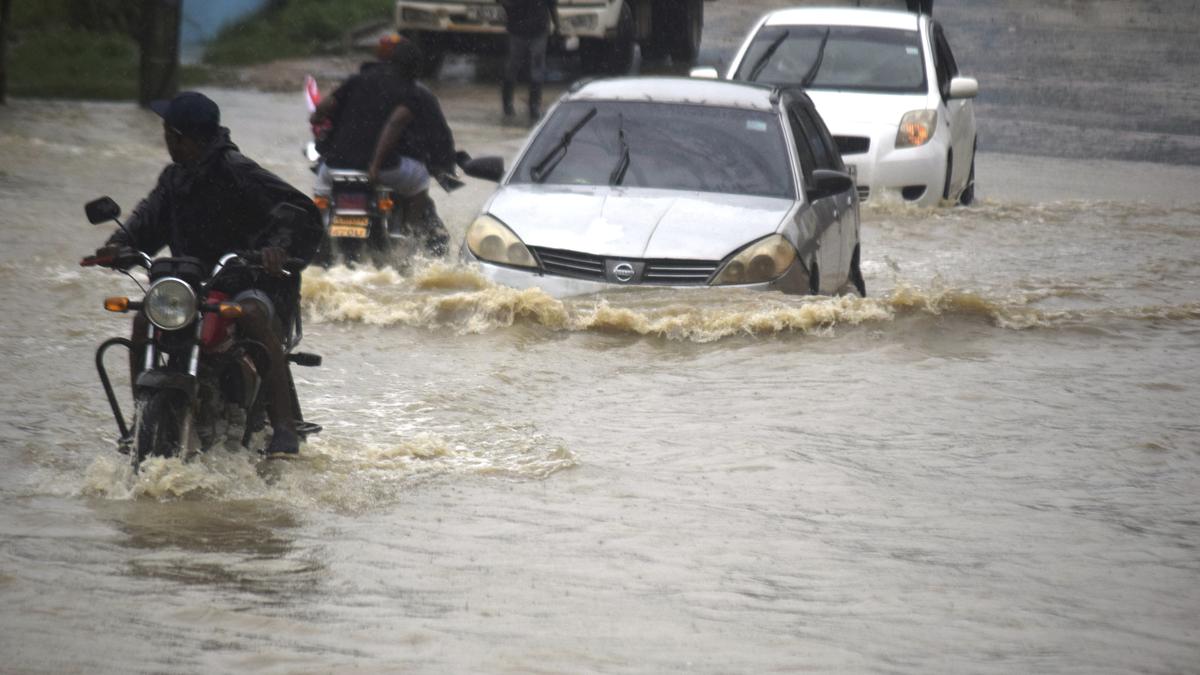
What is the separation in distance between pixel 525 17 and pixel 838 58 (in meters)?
5.89

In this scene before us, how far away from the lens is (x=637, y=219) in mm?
9906

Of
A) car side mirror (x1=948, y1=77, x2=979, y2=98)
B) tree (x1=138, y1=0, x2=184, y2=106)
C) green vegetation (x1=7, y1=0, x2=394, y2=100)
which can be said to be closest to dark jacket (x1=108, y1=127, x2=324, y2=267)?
car side mirror (x1=948, y1=77, x2=979, y2=98)

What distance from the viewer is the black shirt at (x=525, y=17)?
69.5ft

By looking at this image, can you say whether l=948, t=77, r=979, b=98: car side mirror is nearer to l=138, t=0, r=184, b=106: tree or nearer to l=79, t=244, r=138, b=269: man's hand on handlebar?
l=138, t=0, r=184, b=106: tree

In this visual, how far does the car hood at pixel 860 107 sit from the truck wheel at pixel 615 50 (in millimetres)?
9388

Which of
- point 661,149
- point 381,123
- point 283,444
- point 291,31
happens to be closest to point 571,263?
point 661,149

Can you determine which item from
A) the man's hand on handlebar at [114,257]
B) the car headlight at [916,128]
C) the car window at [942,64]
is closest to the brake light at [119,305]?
the man's hand on handlebar at [114,257]

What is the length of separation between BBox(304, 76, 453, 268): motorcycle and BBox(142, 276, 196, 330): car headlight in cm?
488

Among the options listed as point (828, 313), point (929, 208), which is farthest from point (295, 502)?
point (929, 208)

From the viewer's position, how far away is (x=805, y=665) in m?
5.21

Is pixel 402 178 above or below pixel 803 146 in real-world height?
below

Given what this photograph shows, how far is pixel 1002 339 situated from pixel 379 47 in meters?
3.99

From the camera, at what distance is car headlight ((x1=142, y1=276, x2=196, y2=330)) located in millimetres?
6238

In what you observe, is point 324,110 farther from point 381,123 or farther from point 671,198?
point 671,198
